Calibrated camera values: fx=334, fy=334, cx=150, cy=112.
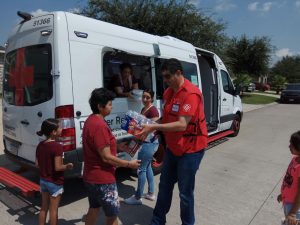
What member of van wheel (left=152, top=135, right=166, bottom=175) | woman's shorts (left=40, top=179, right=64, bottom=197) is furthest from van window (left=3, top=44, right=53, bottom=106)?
van wheel (left=152, top=135, right=166, bottom=175)

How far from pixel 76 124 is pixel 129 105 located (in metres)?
1.15

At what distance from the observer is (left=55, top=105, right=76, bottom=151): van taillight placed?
425cm

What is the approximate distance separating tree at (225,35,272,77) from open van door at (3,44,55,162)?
2998 centimetres

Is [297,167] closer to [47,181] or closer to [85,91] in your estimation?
[47,181]

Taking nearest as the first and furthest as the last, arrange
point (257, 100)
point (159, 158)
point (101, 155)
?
point (101, 155) < point (159, 158) < point (257, 100)

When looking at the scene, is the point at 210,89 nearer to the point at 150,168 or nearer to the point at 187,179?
the point at 150,168

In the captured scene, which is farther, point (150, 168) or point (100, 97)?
point (150, 168)

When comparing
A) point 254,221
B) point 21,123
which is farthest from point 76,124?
point 254,221

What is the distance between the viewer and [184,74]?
675cm

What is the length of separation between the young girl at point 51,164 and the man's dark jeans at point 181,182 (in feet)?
3.48

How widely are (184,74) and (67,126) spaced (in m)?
3.17

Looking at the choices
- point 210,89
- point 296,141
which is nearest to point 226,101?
point 210,89

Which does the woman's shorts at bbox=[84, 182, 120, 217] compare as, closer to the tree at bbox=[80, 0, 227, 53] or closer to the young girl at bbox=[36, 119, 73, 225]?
the young girl at bbox=[36, 119, 73, 225]

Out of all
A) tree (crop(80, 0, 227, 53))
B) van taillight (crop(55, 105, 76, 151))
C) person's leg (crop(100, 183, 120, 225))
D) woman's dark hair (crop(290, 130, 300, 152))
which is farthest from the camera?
tree (crop(80, 0, 227, 53))
